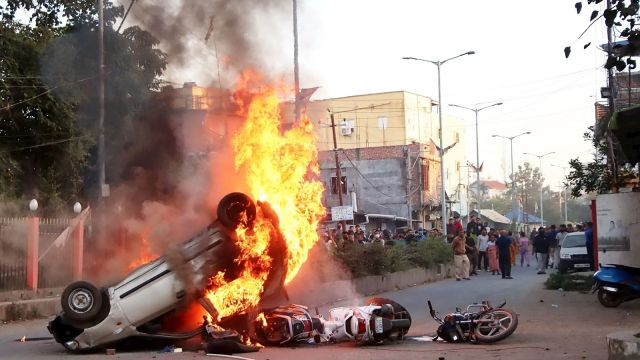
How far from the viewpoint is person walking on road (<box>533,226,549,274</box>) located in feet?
79.2

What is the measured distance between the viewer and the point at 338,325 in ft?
32.0

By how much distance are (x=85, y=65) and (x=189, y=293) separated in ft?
44.6

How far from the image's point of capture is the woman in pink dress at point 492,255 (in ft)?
80.8

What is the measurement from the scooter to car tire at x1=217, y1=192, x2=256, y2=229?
24.0ft

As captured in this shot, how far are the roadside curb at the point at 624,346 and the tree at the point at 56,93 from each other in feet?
45.9

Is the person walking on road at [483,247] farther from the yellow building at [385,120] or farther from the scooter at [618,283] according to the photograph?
the yellow building at [385,120]

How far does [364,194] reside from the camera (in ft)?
164

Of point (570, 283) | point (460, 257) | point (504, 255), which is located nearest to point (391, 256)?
point (460, 257)

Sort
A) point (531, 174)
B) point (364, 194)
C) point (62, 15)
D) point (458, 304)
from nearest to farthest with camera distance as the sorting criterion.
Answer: point (458, 304)
point (62, 15)
point (364, 194)
point (531, 174)

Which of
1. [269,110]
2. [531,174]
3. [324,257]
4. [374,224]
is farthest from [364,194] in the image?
[531,174]

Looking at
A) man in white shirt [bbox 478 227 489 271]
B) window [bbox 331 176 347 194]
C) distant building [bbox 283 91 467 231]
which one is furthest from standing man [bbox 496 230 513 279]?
window [bbox 331 176 347 194]

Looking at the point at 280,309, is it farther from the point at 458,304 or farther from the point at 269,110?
the point at 458,304

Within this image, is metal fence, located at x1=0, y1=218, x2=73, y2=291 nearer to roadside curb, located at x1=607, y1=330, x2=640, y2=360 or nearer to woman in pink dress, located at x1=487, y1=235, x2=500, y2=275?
roadside curb, located at x1=607, y1=330, x2=640, y2=360

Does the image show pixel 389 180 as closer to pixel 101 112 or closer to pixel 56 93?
pixel 56 93
